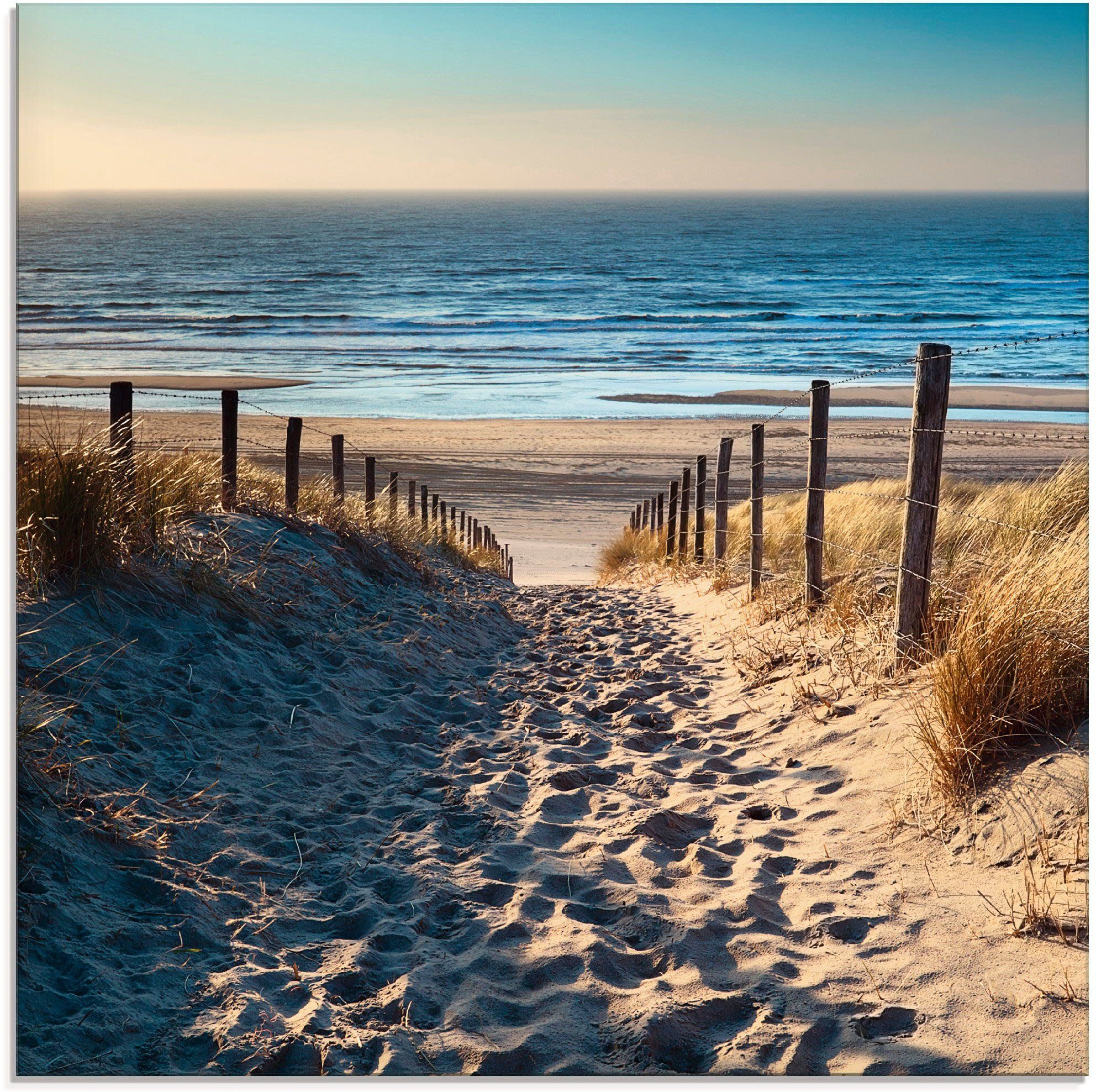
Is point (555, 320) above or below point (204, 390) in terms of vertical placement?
above

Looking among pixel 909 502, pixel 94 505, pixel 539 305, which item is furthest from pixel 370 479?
pixel 539 305

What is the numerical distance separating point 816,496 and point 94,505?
4.68 metres

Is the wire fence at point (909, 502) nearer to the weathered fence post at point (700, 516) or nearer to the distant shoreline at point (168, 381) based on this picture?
the weathered fence post at point (700, 516)

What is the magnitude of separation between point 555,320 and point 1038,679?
152 feet

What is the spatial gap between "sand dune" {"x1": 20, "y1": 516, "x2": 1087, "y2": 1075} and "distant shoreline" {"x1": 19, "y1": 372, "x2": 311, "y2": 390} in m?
27.1

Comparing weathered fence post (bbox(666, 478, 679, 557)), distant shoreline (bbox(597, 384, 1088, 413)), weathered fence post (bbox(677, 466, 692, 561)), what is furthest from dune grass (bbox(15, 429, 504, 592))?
distant shoreline (bbox(597, 384, 1088, 413))

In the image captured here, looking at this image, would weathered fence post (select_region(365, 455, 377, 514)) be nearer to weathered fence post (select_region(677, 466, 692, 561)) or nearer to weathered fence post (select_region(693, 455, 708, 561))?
weathered fence post (select_region(693, 455, 708, 561))

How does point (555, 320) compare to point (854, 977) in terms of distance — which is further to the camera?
point (555, 320)

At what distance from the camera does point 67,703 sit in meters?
3.54

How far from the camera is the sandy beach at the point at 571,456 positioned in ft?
61.1

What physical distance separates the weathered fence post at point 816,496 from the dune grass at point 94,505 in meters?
4.01

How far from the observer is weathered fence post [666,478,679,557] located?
13172 millimetres

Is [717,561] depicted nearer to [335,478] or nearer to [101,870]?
[335,478]

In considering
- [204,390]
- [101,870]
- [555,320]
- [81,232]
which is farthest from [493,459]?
[81,232]
